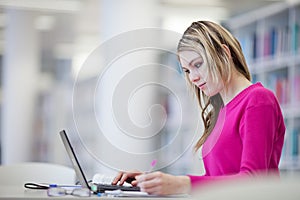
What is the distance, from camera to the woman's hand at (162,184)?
4.72 feet

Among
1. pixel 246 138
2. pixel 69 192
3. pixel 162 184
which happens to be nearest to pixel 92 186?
pixel 69 192

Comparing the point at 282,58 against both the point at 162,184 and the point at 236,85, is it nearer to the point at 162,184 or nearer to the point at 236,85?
the point at 236,85

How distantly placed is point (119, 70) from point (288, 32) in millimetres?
2810

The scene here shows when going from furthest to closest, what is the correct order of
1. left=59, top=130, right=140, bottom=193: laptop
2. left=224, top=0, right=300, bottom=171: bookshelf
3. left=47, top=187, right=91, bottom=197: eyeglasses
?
1. left=224, top=0, right=300, bottom=171: bookshelf
2. left=59, top=130, right=140, bottom=193: laptop
3. left=47, top=187, right=91, bottom=197: eyeglasses

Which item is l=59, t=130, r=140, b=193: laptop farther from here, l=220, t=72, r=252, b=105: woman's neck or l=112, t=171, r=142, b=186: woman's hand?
l=220, t=72, r=252, b=105: woman's neck

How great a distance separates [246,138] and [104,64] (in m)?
0.77

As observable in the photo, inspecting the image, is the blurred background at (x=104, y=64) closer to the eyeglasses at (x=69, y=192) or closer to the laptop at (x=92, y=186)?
the laptop at (x=92, y=186)

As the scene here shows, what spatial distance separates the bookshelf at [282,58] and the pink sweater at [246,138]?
8.97ft

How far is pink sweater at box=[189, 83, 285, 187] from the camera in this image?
1.59 meters

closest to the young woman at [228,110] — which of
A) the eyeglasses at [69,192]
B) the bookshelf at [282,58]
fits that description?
the eyeglasses at [69,192]

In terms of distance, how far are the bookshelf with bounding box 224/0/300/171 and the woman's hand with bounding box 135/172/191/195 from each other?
311 centimetres

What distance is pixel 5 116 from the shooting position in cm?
773

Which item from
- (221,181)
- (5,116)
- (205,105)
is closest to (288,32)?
(205,105)

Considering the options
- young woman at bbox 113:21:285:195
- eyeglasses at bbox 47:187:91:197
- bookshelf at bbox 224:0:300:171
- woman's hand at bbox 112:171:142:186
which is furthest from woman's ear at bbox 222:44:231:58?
bookshelf at bbox 224:0:300:171
